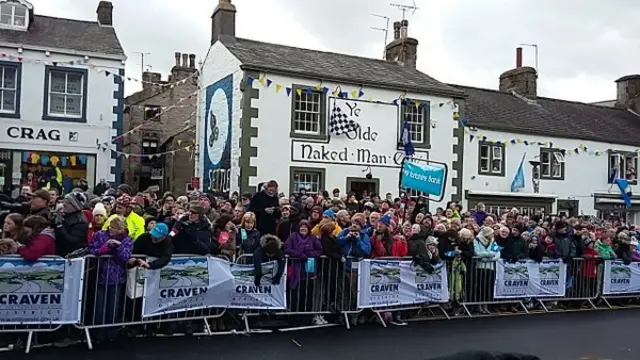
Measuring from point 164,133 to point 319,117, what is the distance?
35.9 ft

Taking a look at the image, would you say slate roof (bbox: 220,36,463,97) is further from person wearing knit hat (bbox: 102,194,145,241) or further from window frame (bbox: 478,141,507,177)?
person wearing knit hat (bbox: 102,194,145,241)

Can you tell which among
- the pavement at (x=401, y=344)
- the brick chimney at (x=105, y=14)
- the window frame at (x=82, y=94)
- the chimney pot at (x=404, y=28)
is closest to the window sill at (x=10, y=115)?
the window frame at (x=82, y=94)

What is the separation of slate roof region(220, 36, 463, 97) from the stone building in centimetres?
518

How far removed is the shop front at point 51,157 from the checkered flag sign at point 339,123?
6.90 meters

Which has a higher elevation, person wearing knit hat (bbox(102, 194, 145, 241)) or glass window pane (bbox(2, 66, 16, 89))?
glass window pane (bbox(2, 66, 16, 89))

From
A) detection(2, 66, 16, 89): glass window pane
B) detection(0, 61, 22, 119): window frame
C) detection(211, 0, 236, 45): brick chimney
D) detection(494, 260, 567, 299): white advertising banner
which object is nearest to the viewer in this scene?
detection(494, 260, 567, 299): white advertising banner

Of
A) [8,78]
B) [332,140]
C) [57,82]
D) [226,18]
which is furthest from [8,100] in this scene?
[332,140]

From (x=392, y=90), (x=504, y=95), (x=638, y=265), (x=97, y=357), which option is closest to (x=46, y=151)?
(x=392, y=90)

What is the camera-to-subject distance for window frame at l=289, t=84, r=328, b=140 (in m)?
19.5

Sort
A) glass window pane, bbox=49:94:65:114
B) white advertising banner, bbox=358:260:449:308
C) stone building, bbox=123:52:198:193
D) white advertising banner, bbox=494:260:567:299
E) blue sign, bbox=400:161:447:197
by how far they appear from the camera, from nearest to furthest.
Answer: white advertising banner, bbox=358:260:449:308 → white advertising banner, bbox=494:260:567:299 → blue sign, bbox=400:161:447:197 → glass window pane, bbox=49:94:65:114 → stone building, bbox=123:52:198:193

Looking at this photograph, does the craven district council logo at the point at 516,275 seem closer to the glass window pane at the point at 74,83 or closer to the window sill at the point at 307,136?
the window sill at the point at 307,136

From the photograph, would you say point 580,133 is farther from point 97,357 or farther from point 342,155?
point 97,357

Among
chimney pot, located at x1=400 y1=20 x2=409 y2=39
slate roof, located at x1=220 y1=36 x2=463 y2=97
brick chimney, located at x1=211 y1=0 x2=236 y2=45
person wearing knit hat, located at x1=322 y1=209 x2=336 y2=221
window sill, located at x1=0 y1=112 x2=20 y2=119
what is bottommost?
person wearing knit hat, located at x1=322 y1=209 x2=336 y2=221

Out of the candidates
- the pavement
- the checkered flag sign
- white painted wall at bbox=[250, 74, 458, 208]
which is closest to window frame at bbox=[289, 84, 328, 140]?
white painted wall at bbox=[250, 74, 458, 208]
